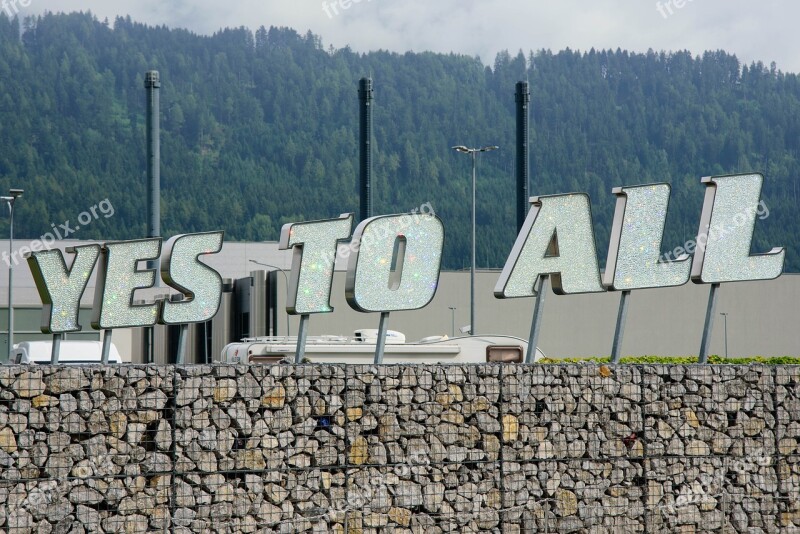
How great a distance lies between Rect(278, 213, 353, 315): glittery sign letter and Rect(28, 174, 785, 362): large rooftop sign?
0.05 ft

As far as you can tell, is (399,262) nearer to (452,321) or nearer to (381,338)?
(381,338)

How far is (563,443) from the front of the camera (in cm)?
1480

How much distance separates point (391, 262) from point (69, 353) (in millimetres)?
13281

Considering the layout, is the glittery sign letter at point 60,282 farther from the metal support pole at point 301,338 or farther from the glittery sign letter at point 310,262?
the metal support pole at point 301,338

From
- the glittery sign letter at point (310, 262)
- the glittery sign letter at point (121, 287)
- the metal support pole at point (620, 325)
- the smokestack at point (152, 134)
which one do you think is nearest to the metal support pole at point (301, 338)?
the glittery sign letter at point (310, 262)

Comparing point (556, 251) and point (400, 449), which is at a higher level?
point (556, 251)

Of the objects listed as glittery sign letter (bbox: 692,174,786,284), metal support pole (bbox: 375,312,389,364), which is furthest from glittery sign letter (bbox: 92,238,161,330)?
glittery sign letter (bbox: 692,174,786,284)

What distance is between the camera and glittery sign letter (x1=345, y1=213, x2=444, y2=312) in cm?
1458

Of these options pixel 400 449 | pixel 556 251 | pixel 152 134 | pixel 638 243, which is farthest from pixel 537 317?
pixel 152 134

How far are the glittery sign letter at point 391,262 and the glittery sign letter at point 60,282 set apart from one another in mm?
3536

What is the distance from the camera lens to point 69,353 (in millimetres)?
25578

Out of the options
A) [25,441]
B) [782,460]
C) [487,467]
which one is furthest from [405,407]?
[782,460]

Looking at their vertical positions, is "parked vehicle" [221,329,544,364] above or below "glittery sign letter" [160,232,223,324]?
above

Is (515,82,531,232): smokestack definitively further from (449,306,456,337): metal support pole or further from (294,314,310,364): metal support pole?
→ (294,314,310,364): metal support pole
